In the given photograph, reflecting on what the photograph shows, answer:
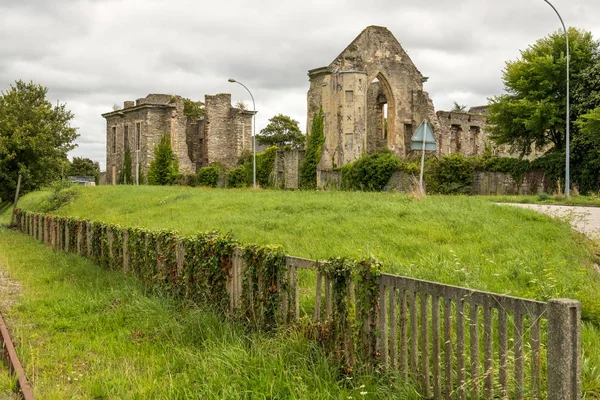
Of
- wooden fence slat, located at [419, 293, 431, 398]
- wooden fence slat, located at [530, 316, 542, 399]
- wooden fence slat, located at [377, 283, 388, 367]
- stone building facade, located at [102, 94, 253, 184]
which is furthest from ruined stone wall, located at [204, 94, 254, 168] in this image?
wooden fence slat, located at [530, 316, 542, 399]

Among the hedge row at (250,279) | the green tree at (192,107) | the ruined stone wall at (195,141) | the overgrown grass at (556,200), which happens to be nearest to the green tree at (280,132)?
the green tree at (192,107)

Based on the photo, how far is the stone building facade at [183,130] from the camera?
5047 centimetres

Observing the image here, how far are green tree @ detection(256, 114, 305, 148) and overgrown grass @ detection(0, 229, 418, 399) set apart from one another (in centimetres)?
6411

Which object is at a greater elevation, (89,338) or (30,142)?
(30,142)

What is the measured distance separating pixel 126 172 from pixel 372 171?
30461mm

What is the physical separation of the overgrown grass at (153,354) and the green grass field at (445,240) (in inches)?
92.2

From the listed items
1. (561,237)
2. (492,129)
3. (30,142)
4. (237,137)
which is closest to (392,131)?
(492,129)

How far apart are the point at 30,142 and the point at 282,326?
2749 centimetres

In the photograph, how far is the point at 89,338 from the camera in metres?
7.89

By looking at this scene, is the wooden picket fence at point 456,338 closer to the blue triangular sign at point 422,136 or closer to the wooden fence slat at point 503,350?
the wooden fence slat at point 503,350

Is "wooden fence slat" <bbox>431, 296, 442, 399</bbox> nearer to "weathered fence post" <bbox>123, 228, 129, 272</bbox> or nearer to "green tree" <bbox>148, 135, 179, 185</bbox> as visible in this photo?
"weathered fence post" <bbox>123, 228, 129, 272</bbox>

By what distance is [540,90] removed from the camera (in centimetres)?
3253

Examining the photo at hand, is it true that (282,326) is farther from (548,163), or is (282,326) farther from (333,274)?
(548,163)

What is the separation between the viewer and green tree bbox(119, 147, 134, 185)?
51.9m
